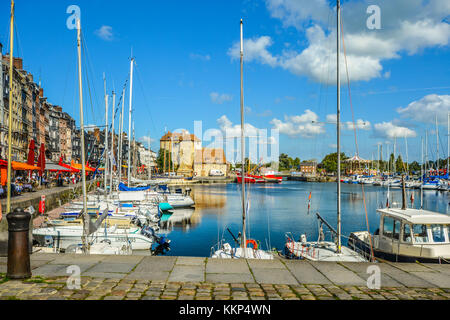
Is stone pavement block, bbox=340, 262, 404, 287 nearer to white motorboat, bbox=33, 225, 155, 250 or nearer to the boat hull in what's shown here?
the boat hull

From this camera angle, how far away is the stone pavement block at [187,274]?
7609mm

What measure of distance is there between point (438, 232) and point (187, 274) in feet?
45.1

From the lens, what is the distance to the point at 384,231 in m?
18.8

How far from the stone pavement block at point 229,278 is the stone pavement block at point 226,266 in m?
0.23

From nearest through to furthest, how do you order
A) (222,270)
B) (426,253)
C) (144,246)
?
(222,270) < (426,253) < (144,246)

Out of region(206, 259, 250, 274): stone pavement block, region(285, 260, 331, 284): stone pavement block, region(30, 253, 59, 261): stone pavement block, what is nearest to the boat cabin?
region(285, 260, 331, 284): stone pavement block

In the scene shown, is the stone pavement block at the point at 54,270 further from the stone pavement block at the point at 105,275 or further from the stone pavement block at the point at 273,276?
the stone pavement block at the point at 273,276

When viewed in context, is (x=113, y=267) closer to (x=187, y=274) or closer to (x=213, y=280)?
(x=187, y=274)

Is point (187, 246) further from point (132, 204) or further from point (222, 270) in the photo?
point (222, 270)

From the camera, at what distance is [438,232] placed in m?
17.0

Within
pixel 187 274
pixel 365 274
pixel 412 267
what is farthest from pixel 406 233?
pixel 187 274

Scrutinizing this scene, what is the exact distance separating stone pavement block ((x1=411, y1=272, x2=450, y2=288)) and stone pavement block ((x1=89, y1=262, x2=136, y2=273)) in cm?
633

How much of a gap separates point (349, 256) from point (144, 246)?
1271 centimetres
